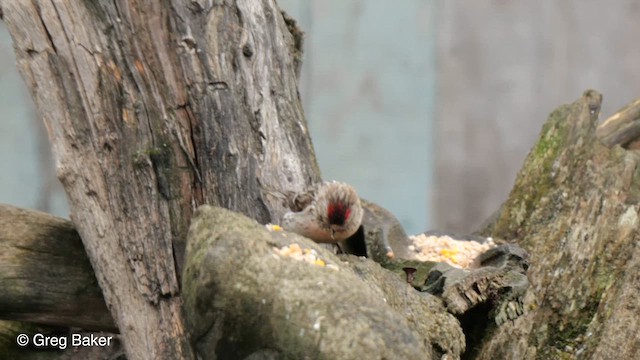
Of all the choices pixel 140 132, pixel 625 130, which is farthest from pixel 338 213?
pixel 625 130

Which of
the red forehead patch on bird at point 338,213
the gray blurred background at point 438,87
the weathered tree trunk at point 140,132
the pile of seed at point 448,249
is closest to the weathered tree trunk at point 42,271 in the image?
the weathered tree trunk at point 140,132

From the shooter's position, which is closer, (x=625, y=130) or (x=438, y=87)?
(x=625, y=130)

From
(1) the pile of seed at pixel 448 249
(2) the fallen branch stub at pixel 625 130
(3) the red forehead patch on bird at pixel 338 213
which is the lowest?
(3) the red forehead patch on bird at pixel 338 213

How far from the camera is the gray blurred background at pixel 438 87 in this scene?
7.50 meters

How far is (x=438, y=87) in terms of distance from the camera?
321 inches

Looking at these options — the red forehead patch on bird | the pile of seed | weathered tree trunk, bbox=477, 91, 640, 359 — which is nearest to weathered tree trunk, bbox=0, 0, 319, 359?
the red forehead patch on bird

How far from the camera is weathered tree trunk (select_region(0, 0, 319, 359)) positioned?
3697 millimetres

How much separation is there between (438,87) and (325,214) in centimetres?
474

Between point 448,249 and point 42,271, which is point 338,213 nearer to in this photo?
point 448,249

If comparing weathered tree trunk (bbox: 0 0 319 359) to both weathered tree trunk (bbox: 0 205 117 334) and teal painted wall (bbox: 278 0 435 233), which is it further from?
teal painted wall (bbox: 278 0 435 233)

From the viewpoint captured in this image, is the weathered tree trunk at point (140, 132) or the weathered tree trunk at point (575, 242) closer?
the weathered tree trunk at point (140, 132)

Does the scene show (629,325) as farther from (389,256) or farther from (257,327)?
(257,327)

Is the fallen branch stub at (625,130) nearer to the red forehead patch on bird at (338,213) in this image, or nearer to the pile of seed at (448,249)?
the pile of seed at (448,249)

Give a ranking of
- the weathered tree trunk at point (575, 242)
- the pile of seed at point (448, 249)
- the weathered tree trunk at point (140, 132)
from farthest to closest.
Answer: the pile of seed at point (448, 249) < the weathered tree trunk at point (575, 242) < the weathered tree trunk at point (140, 132)
